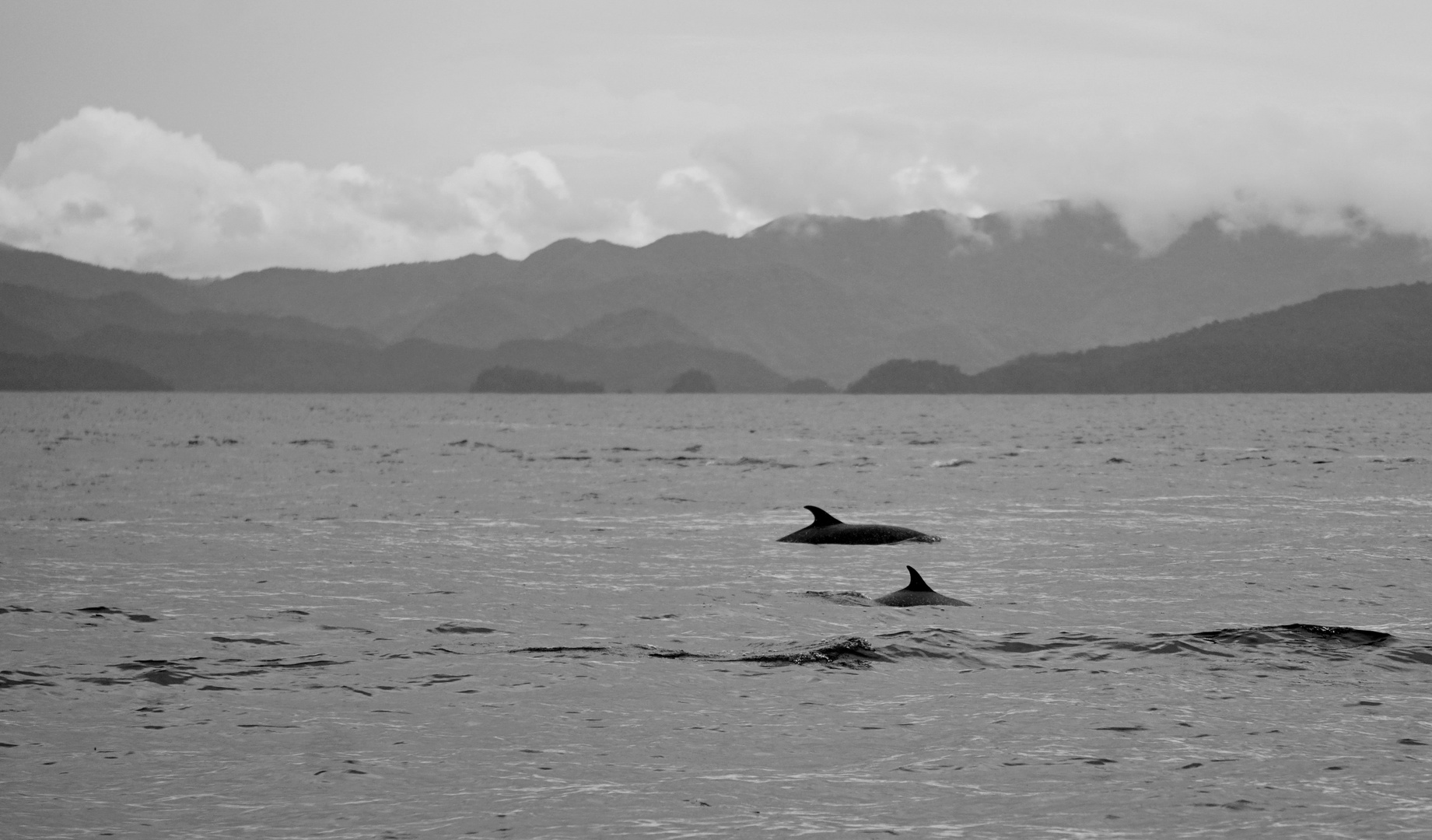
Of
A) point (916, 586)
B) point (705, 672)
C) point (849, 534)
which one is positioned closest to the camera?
point (705, 672)

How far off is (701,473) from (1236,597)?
3791cm

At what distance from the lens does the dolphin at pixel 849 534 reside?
32.4 metres

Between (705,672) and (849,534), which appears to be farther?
(849,534)

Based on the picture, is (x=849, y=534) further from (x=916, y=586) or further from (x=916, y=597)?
(x=916, y=597)

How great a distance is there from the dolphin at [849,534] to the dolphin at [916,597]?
9248 millimetres

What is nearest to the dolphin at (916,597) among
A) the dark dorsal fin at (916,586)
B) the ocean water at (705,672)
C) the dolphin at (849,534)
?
the dark dorsal fin at (916,586)

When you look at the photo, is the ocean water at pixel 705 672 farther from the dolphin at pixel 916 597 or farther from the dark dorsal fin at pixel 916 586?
the dark dorsal fin at pixel 916 586

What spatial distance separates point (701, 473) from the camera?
6012 cm

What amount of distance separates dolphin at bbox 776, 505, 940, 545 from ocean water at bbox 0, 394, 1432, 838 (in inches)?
33.7

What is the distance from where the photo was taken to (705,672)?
17.1 metres

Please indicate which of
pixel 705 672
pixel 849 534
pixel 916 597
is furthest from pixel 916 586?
pixel 849 534

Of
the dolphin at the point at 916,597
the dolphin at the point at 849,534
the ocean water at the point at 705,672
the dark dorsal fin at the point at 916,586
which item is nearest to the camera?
the ocean water at the point at 705,672

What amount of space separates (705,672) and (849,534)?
52.3ft

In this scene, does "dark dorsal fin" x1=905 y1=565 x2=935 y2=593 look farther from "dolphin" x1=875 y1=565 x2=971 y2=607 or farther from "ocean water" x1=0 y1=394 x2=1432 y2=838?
"ocean water" x1=0 y1=394 x2=1432 y2=838
